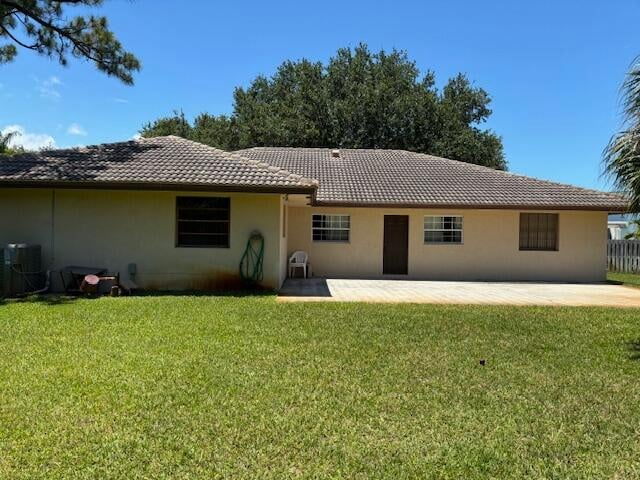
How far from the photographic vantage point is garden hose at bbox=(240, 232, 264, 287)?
42.1 ft

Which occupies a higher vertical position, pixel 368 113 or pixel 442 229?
pixel 368 113

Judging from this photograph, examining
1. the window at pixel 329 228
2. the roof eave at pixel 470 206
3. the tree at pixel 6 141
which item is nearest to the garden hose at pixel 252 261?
the roof eave at pixel 470 206

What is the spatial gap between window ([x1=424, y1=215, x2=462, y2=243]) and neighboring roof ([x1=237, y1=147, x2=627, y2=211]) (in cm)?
89

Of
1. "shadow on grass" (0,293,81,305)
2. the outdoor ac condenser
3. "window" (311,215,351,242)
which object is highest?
"window" (311,215,351,242)

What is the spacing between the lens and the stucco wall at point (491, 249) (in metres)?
17.4

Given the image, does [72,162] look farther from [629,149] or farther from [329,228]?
[629,149]

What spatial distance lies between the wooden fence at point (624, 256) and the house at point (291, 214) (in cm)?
641

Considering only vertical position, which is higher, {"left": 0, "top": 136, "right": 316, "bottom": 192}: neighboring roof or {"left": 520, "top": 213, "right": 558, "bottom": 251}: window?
{"left": 0, "top": 136, "right": 316, "bottom": 192}: neighboring roof

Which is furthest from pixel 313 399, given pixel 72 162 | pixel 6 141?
pixel 6 141

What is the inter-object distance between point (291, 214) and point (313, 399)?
1319 cm

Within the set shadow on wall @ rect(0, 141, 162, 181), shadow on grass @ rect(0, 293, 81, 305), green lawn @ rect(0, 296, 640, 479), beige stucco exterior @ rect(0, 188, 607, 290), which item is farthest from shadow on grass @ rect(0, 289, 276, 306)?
shadow on wall @ rect(0, 141, 162, 181)

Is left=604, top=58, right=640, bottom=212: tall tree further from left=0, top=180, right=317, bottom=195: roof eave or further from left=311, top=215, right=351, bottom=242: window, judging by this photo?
left=311, top=215, right=351, bottom=242: window

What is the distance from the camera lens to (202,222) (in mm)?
13031

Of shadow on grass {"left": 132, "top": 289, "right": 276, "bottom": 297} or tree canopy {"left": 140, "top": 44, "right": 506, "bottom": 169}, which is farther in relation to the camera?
tree canopy {"left": 140, "top": 44, "right": 506, "bottom": 169}
